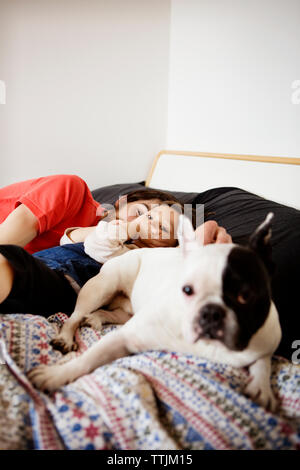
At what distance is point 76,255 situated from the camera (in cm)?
119

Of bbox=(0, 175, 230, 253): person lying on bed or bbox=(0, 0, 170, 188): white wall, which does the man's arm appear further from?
bbox=(0, 0, 170, 188): white wall

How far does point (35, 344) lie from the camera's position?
787 millimetres

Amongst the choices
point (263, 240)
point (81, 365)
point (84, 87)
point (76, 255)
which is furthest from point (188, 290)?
point (84, 87)

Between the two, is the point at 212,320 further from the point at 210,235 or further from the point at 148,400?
the point at 210,235

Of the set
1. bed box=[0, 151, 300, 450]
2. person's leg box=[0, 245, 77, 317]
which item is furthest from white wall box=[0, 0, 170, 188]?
bed box=[0, 151, 300, 450]

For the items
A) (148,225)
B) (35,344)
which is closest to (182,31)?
(148,225)

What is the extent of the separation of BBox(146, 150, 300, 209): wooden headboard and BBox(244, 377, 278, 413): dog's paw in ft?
2.72

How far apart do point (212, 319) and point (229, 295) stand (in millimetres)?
54

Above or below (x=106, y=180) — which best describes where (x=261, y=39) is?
above

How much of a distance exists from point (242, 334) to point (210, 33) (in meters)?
2.01

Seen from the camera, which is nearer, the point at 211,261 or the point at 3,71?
the point at 211,261

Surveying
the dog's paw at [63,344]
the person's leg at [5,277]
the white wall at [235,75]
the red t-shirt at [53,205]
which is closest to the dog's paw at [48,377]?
the dog's paw at [63,344]
